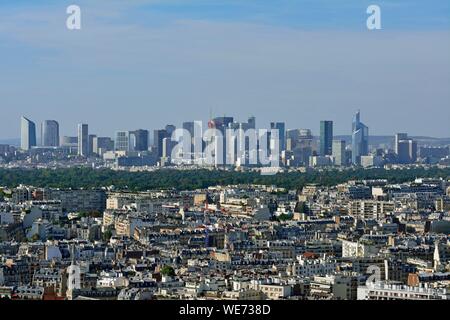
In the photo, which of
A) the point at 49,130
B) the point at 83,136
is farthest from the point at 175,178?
the point at 49,130

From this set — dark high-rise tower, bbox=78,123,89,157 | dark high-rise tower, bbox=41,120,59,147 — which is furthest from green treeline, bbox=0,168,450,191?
dark high-rise tower, bbox=41,120,59,147

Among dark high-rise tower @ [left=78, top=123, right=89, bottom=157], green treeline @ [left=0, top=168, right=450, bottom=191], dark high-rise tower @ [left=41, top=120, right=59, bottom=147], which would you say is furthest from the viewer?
green treeline @ [left=0, top=168, right=450, bottom=191]

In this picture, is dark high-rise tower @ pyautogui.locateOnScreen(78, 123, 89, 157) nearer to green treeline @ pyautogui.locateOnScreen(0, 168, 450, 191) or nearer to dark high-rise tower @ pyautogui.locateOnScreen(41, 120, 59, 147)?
dark high-rise tower @ pyautogui.locateOnScreen(41, 120, 59, 147)

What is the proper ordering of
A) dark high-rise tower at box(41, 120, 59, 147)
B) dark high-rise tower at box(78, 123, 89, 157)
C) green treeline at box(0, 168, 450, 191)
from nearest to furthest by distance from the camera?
1. dark high-rise tower at box(78, 123, 89, 157)
2. dark high-rise tower at box(41, 120, 59, 147)
3. green treeline at box(0, 168, 450, 191)

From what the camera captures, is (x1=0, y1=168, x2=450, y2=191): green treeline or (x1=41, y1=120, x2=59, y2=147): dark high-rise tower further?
(x1=0, y1=168, x2=450, y2=191): green treeline

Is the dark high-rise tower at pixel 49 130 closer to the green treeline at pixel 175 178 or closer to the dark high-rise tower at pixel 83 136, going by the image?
the dark high-rise tower at pixel 83 136

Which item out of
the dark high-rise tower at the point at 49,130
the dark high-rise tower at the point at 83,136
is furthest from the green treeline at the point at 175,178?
the dark high-rise tower at the point at 49,130
